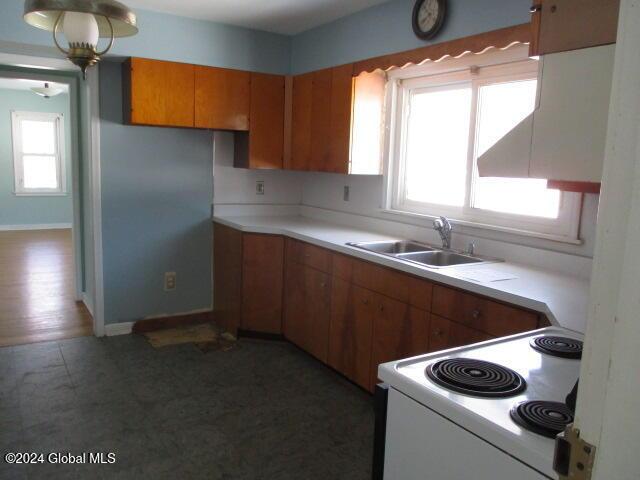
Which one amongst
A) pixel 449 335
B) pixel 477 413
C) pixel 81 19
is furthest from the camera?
pixel 449 335

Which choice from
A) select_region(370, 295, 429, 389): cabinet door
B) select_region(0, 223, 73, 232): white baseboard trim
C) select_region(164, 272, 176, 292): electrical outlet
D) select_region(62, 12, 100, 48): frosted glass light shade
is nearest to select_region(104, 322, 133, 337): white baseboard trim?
select_region(164, 272, 176, 292): electrical outlet

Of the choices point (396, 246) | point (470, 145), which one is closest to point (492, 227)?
point (470, 145)

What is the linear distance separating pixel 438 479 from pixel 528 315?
105cm

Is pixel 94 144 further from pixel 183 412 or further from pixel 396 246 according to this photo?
pixel 396 246

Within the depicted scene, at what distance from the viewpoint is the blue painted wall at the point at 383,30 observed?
104 inches

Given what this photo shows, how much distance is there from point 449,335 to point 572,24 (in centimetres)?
153

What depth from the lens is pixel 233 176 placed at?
438 centimetres

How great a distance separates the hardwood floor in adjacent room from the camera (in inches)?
160

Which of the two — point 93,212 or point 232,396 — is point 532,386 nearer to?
point 232,396

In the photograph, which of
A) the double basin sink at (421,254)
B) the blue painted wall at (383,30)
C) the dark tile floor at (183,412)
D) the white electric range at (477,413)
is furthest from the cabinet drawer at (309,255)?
the white electric range at (477,413)

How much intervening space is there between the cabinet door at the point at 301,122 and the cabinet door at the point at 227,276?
0.76 meters

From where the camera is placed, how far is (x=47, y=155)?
8.98 m

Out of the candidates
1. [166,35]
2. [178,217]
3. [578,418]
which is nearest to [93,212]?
[178,217]

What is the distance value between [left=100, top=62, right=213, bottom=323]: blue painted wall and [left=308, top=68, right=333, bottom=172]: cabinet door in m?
0.90
